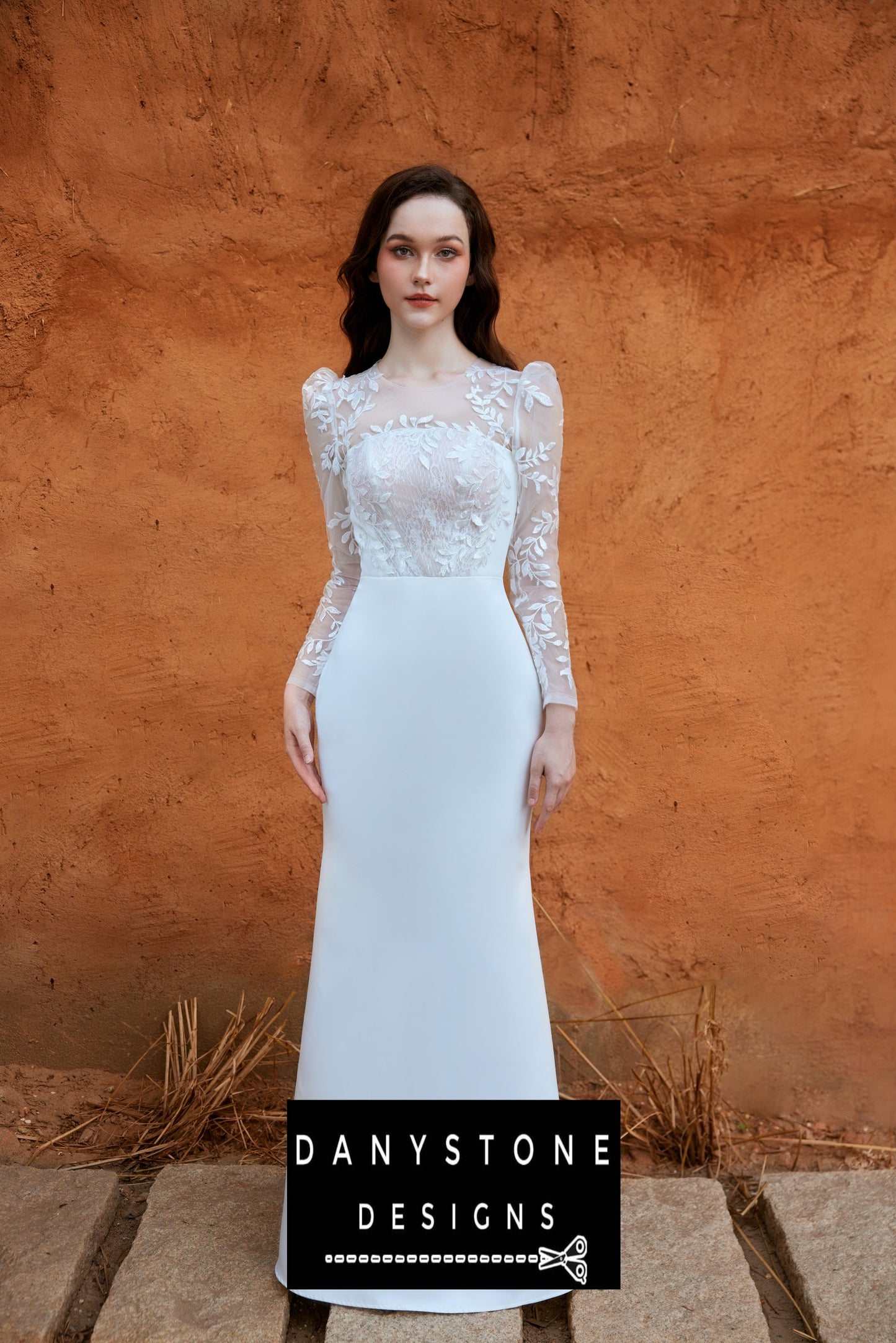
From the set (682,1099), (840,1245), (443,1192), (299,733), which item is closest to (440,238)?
(299,733)

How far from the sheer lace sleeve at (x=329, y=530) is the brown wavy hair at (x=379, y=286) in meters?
0.14

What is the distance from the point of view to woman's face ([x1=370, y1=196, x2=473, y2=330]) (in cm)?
235

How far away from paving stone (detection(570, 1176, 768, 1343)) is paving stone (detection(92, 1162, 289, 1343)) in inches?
27.4

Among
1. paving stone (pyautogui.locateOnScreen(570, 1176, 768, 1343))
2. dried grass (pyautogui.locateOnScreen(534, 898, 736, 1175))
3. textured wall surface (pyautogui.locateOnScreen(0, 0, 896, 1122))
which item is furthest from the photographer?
textured wall surface (pyautogui.locateOnScreen(0, 0, 896, 1122))

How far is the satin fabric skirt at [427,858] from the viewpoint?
240 cm

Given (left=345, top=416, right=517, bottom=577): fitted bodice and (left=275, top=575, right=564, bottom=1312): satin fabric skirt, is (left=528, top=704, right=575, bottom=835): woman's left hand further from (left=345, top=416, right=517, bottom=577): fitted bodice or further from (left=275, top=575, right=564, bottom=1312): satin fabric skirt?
(left=345, top=416, right=517, bottom=577): fitted bodice

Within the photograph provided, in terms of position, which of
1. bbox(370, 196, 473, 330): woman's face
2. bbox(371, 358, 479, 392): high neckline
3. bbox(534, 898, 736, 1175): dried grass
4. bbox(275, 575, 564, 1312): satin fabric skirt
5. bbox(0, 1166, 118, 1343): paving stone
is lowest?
bbox(0, 1166, 118, 1343): paving stone

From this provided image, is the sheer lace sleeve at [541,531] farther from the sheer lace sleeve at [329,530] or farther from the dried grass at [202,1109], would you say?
the dried grass at [202,1109]

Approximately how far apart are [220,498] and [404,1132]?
1.93 metres

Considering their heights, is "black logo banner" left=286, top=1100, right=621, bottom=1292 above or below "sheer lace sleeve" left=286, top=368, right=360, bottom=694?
below

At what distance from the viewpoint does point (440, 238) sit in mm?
2354

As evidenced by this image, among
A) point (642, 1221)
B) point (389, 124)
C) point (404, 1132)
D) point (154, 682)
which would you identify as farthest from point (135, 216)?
point (642, 1221)

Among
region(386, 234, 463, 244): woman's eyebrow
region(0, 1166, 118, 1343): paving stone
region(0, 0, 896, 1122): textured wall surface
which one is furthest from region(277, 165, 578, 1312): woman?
region(0, 0, 896, 1122): textured wall surface

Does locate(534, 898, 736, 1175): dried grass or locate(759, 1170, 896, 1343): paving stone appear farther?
locate(534, 898, 736, 1175): dried grass
